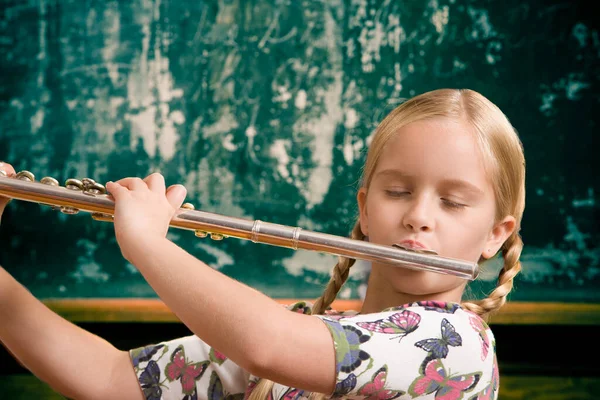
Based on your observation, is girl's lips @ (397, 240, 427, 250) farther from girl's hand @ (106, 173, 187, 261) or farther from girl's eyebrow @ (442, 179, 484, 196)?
girl's hand @ (106, 173, 187, 261)

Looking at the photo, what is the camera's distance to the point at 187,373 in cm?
99

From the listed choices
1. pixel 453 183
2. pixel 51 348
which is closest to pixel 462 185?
pixel 453 183

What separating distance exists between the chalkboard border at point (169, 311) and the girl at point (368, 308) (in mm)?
729

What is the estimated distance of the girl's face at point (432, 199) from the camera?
2.83ft

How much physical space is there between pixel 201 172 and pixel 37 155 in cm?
38

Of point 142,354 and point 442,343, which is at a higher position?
point 442,343

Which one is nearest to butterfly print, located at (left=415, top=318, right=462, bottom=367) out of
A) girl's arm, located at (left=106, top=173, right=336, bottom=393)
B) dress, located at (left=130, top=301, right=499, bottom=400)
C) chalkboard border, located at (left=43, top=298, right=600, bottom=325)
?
dress, located at (left=130, top=301, right=499, bottom=400)

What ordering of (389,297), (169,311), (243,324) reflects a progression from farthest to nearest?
(169,311)
(389,297)
(243,324)

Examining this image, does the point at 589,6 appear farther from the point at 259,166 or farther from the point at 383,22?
the point at 259,166

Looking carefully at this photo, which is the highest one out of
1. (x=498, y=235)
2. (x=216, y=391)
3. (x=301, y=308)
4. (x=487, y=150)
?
(x=487, y=150)

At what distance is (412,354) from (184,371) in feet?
1.19

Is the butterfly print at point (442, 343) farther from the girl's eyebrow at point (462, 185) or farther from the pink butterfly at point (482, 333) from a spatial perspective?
the girl's eyebrow at point (462, 185)

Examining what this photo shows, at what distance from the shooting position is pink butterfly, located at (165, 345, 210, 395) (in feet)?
3.23

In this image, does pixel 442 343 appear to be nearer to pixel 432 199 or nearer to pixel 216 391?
pixel 432 199
